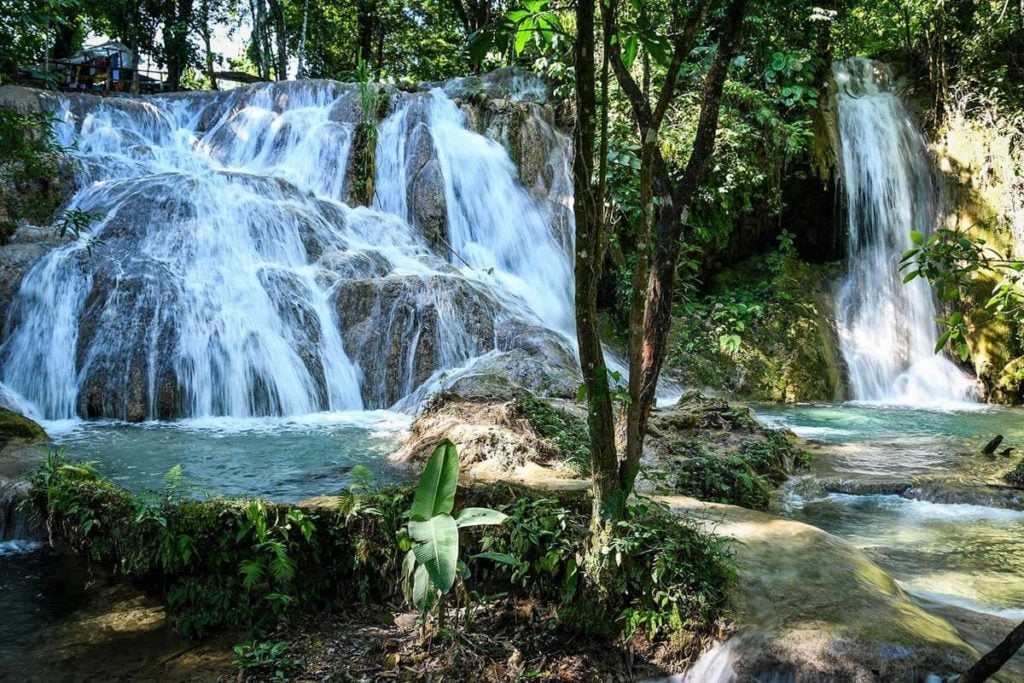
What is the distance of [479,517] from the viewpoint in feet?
11.0

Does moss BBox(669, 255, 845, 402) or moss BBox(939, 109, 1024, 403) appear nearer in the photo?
moss BBox(669, 255, 845, 402)

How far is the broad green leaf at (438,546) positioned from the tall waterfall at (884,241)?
11.4m

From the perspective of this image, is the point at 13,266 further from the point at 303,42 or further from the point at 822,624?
the point at 303,42

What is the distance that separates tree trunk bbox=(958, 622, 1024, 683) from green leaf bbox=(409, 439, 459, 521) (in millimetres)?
1976

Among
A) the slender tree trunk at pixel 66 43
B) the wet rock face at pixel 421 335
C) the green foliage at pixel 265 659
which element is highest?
the slender tree trunk at pixel 66 43

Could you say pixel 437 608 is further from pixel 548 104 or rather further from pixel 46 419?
pixel 548 104

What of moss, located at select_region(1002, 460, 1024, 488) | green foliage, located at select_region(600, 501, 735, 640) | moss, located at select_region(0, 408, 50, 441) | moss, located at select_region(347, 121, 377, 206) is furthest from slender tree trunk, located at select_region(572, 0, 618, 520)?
moss, located at select_region(347, 121, 377, 206)

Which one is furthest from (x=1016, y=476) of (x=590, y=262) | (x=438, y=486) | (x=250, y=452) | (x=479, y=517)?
(x=250, y=452)

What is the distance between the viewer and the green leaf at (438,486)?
3299mm

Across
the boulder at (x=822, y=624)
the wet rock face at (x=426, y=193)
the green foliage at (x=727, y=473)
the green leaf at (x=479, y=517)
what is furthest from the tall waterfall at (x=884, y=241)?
the green leaf at (x=479, y=517)

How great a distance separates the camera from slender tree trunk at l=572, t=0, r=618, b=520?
10.4 ft

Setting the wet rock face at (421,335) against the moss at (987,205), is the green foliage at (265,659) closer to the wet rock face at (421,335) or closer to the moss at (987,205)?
the wet rock face at (421,335)

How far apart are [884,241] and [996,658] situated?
13506 mm

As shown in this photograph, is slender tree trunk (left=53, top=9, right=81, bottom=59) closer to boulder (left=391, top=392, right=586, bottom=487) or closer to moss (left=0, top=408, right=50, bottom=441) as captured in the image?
moss (left=0, top=408, right=50, bottom=441)
